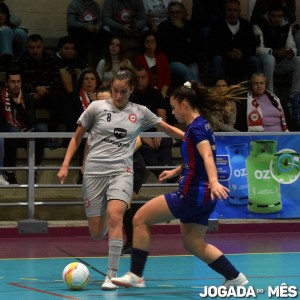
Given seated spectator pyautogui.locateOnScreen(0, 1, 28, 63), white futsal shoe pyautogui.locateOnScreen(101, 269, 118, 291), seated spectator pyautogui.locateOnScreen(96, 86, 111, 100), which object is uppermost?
seated spectator pyautogui.locateOnScreen(0, 1, 28, 63)

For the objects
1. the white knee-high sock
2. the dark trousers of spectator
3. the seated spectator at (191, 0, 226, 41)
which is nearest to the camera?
the white knee-high sock

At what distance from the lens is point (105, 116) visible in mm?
10234

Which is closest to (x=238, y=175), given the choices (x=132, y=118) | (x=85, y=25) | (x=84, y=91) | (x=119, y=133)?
(x=84, y=91)

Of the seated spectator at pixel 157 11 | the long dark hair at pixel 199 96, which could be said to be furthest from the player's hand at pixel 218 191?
the seated spectator at pixel 157 11

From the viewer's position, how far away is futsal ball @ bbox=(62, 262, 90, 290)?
9.64 meters

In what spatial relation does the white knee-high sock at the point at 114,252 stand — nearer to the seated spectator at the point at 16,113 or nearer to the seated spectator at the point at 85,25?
the seated spectator at the point at 16,113

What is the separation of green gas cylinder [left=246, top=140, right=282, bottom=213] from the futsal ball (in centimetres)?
601

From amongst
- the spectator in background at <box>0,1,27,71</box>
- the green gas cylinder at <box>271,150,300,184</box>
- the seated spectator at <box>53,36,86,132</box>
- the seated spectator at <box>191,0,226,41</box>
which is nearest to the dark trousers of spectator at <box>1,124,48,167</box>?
the seated spectator at <box>53,36,86,132</box>

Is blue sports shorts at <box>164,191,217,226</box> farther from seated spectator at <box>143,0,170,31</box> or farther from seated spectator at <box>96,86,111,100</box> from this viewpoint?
seated spectator at <box>143,0,170,31</box>

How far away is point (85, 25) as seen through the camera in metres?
18.3

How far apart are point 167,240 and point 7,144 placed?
2970 millimetres

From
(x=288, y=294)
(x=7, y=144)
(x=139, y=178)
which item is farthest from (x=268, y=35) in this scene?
(x=288, y=294)

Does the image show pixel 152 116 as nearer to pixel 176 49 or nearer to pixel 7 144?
pixel 7 144

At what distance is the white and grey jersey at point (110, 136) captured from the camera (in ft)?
33.4
